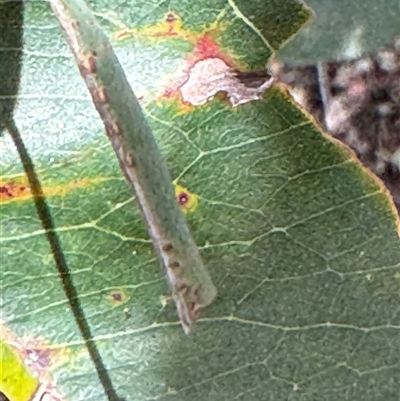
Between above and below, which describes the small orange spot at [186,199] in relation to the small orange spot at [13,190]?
below

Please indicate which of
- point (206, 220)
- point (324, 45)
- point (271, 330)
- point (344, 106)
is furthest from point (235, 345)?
point (344, 106)

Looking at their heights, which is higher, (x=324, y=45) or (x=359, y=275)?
(x=324, y=45)

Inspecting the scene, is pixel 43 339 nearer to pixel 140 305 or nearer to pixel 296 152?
pixel 140 305

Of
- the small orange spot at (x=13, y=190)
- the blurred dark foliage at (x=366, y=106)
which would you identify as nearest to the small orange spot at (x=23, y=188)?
the small orange spot at (x=13, y=190)

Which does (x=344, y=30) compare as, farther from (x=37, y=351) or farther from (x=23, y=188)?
(x=37, y=351)

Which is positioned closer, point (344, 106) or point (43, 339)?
point (43, 339)

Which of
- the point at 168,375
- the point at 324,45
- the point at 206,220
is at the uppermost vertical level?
the point at 324,45

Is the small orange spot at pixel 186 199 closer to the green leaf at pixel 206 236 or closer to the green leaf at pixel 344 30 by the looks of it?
the green leaf at pixel 206 236
